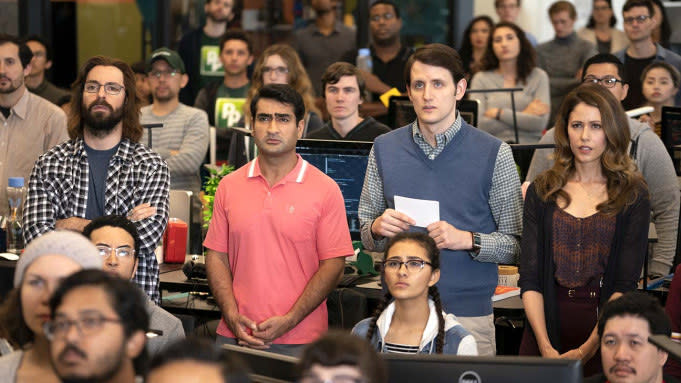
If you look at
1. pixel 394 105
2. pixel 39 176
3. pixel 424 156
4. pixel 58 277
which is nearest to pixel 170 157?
pixel 394 105

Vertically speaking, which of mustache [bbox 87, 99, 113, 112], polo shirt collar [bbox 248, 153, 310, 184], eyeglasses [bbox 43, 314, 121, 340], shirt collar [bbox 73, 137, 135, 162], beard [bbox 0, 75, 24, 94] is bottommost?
eyeglasses [bbox 43, 314, 121, 340]

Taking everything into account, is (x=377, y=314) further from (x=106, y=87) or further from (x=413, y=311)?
(x=106, y=87)

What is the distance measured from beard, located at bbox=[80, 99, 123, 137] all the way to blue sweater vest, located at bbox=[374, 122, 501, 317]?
1.22 metres

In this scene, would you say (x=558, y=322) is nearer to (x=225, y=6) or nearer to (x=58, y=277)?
(x=58, y=277)

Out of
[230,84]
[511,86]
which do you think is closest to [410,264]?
[511,86]

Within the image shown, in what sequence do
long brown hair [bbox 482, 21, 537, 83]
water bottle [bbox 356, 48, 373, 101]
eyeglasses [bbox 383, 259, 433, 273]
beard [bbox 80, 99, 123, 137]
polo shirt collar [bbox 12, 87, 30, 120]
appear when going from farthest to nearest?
water bottle [bbox 356, 48, 373, 101], long brown hair [bbox 482, 21, 537, 83], polo shirt collar [bbox 12, 87, 30, 120], beard [bbox 80, 99, 123, 137], eyeglasses [bbox 383, 259, 433, 273]

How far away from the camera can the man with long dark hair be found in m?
4.29

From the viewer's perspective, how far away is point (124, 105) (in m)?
4.52

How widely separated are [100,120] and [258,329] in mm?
1098

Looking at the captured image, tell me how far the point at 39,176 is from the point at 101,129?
30 centimetres

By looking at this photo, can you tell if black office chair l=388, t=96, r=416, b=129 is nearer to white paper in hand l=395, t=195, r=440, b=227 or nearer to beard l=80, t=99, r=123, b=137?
beard l=80, t=99, r=123, b=137

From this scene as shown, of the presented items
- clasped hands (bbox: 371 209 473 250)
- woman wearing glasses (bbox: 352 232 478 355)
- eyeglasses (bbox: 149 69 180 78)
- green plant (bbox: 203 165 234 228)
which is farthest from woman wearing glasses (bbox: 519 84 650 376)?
eyeglasses (bbox: 149 69 180 78)

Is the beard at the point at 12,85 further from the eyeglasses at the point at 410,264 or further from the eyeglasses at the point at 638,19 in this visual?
the eyeglasses at the point at 638,19

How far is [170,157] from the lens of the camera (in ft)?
21.8
